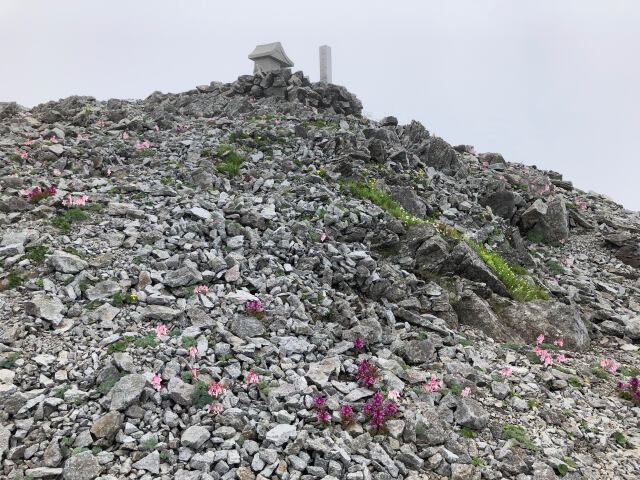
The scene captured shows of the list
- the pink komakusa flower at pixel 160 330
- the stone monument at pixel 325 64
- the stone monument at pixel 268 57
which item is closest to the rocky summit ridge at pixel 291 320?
the pink komakusa flower at pixel 160 330

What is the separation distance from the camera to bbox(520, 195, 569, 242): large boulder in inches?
830

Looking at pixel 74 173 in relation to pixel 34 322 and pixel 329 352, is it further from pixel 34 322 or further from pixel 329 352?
pixel 329 352

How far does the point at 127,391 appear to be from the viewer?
7.58 meters

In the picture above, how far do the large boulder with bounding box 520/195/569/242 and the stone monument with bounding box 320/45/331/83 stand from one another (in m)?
18.3

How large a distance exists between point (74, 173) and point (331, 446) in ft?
50.2

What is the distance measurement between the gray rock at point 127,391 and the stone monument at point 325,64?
2822 cm

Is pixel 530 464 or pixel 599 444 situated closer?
pixel 530 464

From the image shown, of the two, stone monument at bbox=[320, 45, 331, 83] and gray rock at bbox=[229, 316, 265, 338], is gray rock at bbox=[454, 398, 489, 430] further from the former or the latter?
stone monument at bbox=[320, 45, 331, 83]

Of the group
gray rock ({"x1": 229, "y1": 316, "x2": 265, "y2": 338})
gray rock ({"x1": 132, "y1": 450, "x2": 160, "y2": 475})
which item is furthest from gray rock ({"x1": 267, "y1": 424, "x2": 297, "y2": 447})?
gray rock ({"x1": 229, "y1": 316, "x2": 265, "y2": 338})

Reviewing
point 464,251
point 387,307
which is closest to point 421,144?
point 464,251

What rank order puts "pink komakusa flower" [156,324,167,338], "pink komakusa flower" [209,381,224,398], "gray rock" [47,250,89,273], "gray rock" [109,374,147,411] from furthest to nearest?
"gray rock" [47,250,89,273] < "pink komakusa flower" [156,324,167,338] < "pink komakusa flower" [209,381,224,398] < "gray rock" [109,374,147,411]

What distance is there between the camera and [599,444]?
8.35 meters

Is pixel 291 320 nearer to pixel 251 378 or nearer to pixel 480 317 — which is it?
pixel 251 378

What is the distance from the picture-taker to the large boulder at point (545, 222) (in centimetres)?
2108
